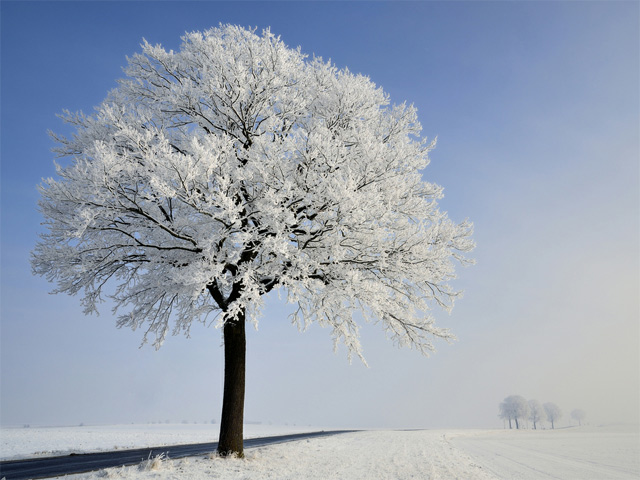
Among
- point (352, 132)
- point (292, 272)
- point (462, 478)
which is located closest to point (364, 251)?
point (292, 272)

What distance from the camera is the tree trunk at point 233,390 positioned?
1220 centimetres

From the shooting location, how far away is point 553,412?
145250 mm

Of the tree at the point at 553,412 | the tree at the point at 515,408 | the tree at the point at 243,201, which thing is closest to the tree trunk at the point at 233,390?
the tree at the point at 243,201

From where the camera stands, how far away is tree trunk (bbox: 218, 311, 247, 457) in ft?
40.0

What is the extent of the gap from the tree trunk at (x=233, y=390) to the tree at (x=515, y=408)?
131645 mm

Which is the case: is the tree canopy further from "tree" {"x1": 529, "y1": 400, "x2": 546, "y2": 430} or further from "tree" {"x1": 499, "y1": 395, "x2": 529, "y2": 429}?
"tree" {"x1": 529, "y1": 400, "x2": 546, "y2": 430}

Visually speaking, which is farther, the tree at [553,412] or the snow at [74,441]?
the tree at [553,412]

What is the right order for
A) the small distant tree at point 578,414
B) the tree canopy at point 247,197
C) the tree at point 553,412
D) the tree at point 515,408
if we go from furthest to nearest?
the small distant tree at point 578,414, the tree at point 553,412, the tree at point 515,408, the tree canopy at point 247,197

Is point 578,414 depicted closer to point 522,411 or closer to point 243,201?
point 522,411

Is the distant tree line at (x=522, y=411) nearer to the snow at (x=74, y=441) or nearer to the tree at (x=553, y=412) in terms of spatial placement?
the tree at (x=553, y=412)

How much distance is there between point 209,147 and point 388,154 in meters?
5.11

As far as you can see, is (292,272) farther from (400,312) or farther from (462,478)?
(462,478)

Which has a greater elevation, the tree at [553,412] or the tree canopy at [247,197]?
the tree canopy at [247,197]

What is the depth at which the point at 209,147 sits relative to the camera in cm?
997
